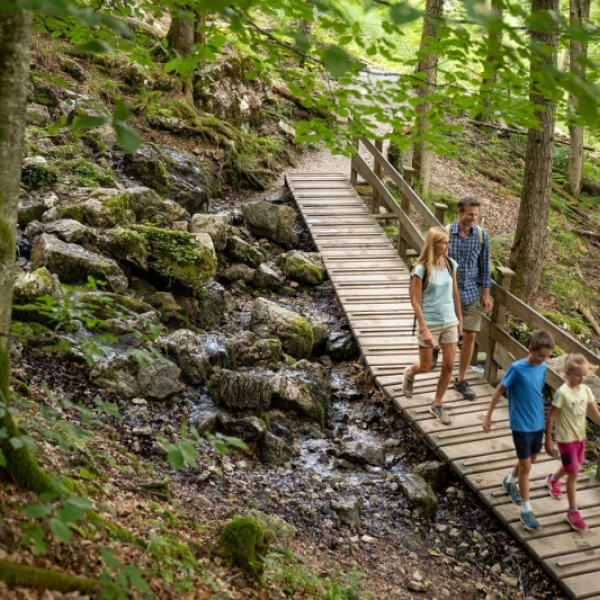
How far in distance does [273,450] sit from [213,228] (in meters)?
4.52

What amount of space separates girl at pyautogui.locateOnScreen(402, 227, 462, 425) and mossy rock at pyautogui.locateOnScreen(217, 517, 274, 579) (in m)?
2.89

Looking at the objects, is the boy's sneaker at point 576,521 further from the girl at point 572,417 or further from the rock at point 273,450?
the rock at point 273,450

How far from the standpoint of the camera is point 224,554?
4.20m

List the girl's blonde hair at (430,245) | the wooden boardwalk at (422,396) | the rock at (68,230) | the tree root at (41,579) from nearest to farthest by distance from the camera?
the tree root at (41,579), the wooden boardwalk at (422,396), the girl's blonde hair at (430,245), the rock at (68,230)

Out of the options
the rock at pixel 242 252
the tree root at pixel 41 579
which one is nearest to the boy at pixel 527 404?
the tree root at pixel 41 579

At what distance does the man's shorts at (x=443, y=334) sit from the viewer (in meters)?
6.51

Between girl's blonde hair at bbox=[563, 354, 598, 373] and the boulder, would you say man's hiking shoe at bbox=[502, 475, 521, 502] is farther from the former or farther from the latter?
the boulder

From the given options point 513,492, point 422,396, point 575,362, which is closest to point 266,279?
point 422,396

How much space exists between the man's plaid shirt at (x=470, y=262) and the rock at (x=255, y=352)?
242 cm

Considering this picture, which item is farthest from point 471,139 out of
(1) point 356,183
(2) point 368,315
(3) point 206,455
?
(3) point 206,455

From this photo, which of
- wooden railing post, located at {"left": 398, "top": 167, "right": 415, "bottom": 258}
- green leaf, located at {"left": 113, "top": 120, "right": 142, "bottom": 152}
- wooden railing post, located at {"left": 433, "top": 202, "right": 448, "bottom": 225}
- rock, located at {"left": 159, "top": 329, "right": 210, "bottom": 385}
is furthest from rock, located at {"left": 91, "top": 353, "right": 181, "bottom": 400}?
wooden railing post, located at {"left": 398, "top": 167, "right": 415, "bottom": 258}

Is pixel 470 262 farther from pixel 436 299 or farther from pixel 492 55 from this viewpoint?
pixel 492 55

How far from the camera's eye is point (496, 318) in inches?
303

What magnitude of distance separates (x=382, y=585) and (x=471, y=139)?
700 inches
